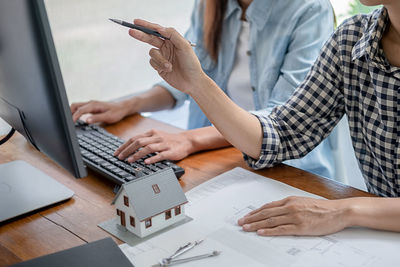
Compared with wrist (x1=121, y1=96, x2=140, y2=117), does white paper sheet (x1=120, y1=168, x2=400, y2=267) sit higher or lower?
lower

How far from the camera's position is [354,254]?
82 cm

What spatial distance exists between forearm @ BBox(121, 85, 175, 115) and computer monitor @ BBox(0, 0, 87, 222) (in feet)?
1.65

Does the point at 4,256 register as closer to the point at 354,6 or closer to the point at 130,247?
the point at 130,247

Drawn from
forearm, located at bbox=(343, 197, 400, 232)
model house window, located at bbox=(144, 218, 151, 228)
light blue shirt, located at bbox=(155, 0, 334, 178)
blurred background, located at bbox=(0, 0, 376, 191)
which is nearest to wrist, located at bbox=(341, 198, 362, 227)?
forearm, located at bbox=(343, 197, 400, 232)

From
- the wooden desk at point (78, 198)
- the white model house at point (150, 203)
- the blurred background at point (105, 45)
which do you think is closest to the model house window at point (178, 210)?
the white model house at point (150, 203)

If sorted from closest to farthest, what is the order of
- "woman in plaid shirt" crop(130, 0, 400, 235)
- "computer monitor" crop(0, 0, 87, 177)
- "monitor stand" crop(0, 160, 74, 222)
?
1. "computer monitor" crop(0, 0, 87, 177)
2. "monitor stand" crop(0, 160, 74, 222)
3. "woman in plaid shirt" crop(130, 0, 400, 235)

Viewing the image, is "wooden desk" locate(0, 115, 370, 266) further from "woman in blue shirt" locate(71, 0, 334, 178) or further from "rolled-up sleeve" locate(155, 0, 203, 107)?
"rolled-up sleeve" locate(155, 0, 203, 107)

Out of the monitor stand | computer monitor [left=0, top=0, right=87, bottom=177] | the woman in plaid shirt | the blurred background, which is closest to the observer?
computer monitor [left=0, top=0, right=87, bottom=177]

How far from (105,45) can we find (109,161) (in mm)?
1039

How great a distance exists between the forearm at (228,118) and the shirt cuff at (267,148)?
0.5 inches

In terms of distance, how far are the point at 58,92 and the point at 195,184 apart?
425mm

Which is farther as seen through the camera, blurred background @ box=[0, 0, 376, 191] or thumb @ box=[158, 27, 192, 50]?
blurred background @ box=[0, 0, 376, 191]

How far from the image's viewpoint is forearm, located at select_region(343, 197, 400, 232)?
0.89 m

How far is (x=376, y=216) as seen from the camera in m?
0.89
